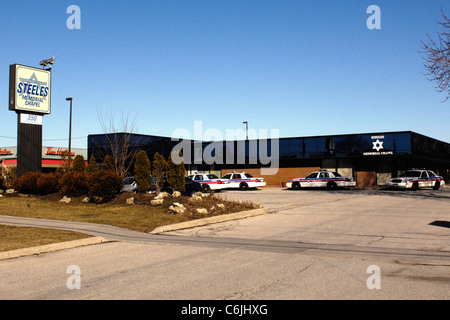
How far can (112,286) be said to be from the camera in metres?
6.76

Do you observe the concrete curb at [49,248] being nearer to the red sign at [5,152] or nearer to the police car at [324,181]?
the police car at [324,181]

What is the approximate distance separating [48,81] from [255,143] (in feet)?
93.4

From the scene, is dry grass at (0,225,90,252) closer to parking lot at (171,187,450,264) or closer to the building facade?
parking lot at (171,187,450,264)

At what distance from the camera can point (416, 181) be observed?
125 ft

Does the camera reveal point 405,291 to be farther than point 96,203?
No

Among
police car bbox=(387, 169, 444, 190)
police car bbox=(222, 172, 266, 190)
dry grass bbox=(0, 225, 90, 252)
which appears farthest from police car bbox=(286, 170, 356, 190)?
dry grass bbox=(0, 225, 90, 252)

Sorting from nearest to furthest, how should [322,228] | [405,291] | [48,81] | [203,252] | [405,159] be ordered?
[405,291] → [203,252] → [322,228] → [48,81] → [405,159]

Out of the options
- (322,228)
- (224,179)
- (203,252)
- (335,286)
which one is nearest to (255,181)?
(224,179)

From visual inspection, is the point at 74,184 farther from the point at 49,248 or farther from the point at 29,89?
the point at 49,248

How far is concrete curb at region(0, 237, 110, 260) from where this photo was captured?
30.7 ft

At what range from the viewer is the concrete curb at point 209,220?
44.0 feet

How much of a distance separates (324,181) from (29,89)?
86.8ft

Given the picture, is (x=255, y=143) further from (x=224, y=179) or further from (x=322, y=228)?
(x=322, y=228)

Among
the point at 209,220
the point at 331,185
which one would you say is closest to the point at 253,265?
the point at 209,220
